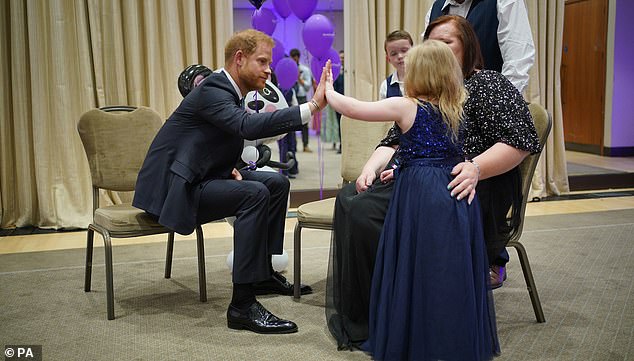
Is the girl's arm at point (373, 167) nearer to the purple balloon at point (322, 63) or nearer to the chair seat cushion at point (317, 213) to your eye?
the chair seat cushion at point (317, 213)

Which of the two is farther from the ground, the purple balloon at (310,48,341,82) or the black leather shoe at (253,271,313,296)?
the purple balloon at (310,48,341,82)

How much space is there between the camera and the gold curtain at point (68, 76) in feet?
15.4

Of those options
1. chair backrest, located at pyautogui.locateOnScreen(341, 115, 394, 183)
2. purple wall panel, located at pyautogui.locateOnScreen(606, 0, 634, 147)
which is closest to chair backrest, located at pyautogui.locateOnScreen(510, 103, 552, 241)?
chair backrest, located at pyautogui.locateOnScreen(341, 115, 394, 183)

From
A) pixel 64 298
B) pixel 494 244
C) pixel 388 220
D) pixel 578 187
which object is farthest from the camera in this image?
pixel 578 187

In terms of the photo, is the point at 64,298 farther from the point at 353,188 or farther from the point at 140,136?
the point at 353,188

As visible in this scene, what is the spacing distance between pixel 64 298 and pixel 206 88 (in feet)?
4.13

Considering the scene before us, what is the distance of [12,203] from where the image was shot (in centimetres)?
484

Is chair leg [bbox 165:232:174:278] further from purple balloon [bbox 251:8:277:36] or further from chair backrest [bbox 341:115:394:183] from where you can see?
purple balloon [bbox 251:8:277:36]

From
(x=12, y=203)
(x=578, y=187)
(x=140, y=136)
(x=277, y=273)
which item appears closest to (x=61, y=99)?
(x=12, y=203)

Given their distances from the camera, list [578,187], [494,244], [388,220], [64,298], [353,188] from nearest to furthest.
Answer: [388,220] → [494,244] → [353,188] → [64,298] → [578,187]

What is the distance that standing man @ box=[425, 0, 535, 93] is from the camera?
309 centimetres

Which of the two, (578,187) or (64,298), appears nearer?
(64,298)

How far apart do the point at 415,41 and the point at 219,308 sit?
10.1ft

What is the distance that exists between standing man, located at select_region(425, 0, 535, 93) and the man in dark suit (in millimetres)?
1030
